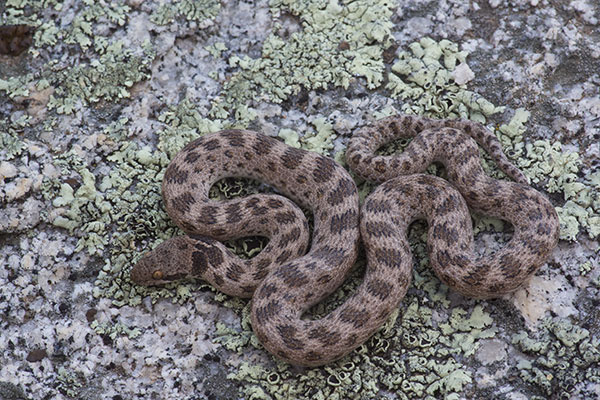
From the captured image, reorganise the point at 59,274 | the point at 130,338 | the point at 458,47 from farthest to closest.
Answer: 1. the point at 458,47
2. the point at 59,274
3. the point at 130,338

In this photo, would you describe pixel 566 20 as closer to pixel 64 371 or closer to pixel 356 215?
pixel 356 215

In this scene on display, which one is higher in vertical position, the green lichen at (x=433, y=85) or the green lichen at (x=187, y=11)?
the green lichen at (x=187, y=11)

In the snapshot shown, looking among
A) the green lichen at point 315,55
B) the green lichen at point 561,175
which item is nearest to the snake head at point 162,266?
the green lichen at point 315,55

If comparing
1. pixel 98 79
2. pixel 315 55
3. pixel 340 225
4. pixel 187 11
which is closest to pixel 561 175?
pixel 340 225

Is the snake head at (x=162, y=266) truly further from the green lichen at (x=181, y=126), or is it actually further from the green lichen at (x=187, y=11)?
the green lichen at (x=187, y=11)

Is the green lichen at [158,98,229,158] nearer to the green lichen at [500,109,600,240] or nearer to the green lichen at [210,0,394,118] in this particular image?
the green lichen at [210,0,394,118]

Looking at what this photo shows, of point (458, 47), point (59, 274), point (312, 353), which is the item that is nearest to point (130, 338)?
point (59, 274)

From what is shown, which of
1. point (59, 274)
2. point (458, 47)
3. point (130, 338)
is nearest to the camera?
point (130, 338)
